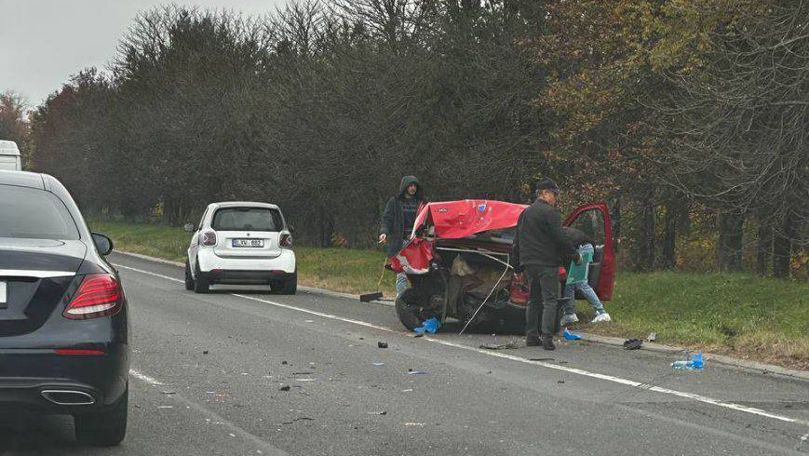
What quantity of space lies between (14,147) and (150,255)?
15.4 m

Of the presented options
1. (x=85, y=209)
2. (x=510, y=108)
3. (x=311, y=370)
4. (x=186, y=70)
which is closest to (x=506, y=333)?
(x=311, y=370)

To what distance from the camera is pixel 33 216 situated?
23.9 ft

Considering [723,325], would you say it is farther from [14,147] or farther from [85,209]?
[85,209]

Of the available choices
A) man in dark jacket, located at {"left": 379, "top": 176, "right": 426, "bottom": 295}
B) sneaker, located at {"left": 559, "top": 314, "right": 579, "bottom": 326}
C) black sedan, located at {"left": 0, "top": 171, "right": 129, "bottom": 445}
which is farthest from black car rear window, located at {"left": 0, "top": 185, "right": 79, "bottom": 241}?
man in dark jacket, located at {"left": 379, "top": 176, "right": 426, "bottom": 295}

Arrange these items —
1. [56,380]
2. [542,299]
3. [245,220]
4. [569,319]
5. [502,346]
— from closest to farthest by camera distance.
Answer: [56,380]
[502,346]
[542,299]
[569,319]
[245,220]

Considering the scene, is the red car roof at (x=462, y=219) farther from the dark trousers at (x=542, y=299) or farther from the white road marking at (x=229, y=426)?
the white road marking at (x=229, y=426)

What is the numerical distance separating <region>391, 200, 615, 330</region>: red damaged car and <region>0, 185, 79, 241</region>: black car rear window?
7.08m

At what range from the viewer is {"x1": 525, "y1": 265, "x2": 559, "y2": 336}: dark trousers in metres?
12.9

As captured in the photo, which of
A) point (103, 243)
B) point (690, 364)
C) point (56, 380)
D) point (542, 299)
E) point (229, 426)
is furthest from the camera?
point (542, 299)

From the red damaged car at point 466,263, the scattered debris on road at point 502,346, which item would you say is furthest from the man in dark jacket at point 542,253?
the red damaged car at point 466,263

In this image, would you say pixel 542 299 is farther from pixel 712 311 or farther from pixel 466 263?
pixel 712 311

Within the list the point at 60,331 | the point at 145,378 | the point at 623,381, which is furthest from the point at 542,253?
the point at 60,331

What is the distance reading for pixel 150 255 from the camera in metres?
42.1

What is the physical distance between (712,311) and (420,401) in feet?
28.7
